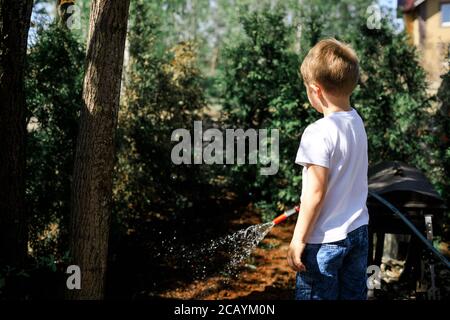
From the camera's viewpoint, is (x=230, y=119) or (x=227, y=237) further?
(x=230, y=119)

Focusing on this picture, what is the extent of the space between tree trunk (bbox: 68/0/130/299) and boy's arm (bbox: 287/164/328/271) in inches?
76.2

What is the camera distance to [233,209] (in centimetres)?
763

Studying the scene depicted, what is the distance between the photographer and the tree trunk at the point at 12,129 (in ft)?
10.9

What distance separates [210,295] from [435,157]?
3475 millimetres

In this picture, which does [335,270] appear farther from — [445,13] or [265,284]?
[445,13]

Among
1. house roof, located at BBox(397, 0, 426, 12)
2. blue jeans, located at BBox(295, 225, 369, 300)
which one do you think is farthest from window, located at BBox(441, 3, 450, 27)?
blue jeans, located at BBox(295, 225, 369, 300)

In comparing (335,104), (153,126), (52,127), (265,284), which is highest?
(153,126)

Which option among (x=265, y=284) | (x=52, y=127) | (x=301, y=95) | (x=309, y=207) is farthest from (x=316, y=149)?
(x=301, y=95)

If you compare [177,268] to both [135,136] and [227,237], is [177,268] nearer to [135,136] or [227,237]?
[227,237]

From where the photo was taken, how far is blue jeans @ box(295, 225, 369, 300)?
2.17 meters

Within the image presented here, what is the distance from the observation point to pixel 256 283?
16.9 ft

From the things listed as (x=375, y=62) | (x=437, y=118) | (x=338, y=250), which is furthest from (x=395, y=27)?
(x=338, y=250)

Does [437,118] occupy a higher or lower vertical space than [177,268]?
higher

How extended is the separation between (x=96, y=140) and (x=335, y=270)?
6.85ft
